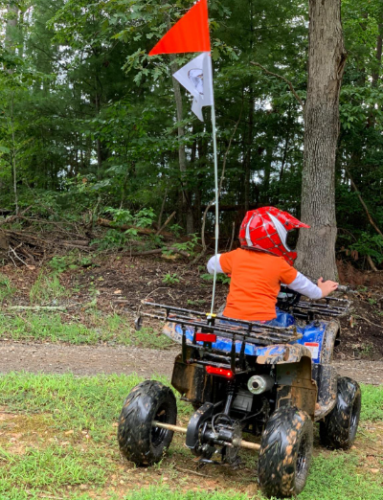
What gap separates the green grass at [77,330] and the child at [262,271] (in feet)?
13.4

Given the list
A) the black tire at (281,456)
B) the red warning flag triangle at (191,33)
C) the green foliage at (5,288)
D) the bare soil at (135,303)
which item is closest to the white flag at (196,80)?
the red warning flag triangle at (191,33)

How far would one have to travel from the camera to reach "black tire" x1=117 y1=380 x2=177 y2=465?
3.58 m

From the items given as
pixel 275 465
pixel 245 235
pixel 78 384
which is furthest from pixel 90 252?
pixel 275 465

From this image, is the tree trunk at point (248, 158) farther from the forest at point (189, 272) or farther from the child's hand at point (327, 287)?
the child's hand at point (327, 287)

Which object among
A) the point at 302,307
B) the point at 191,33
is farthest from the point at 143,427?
the point at 191,33

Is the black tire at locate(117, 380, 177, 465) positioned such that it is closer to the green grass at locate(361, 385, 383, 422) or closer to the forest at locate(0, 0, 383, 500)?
the forest at locate(0, 0, 383, 500)

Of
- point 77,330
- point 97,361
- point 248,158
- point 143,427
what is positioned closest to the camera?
point 143,427

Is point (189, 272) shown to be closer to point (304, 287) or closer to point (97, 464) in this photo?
point (304, 287)

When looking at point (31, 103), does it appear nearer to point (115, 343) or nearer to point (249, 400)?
point (115, 343)

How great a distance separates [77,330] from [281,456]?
17.7 feet

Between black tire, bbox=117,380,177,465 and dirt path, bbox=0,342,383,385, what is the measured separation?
2522 millimetres

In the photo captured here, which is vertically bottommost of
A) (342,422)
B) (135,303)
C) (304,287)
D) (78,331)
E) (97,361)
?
(97,361)

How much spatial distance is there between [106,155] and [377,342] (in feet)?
32.2

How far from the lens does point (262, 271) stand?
4031 millimetres
